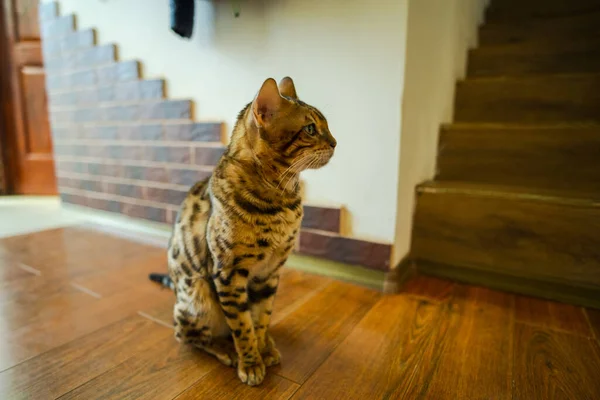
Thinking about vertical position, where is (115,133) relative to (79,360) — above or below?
above

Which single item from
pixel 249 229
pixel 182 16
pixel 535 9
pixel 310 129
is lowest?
pixel 249 229

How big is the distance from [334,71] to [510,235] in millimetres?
901

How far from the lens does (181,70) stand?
181 cm

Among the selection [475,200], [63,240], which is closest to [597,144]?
[475,200]

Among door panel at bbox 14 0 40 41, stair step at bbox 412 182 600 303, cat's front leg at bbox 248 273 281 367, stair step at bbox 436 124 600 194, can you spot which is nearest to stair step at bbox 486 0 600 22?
stair step at bbox 436 124 600 194

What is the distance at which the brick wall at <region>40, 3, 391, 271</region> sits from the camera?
5.62 ft

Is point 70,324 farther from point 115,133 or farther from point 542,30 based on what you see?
point 542,30

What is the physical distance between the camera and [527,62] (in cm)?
190

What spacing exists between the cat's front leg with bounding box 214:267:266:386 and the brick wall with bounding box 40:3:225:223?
3.17ft

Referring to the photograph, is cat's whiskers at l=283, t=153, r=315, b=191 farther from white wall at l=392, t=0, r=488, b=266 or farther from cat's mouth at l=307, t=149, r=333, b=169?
white wall at l=392, t=0, r=488, b=266

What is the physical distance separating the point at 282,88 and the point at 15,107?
126 inches

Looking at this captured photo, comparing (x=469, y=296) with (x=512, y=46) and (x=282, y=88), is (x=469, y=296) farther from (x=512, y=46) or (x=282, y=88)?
(x=512, y=46)

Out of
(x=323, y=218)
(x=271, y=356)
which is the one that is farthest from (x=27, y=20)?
(x=271, y=356)

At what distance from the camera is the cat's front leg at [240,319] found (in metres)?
0.89
